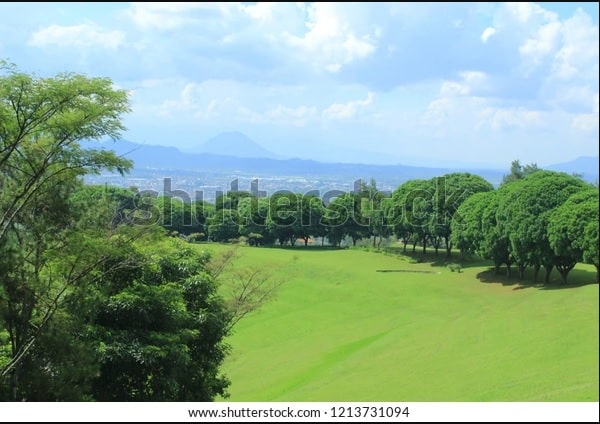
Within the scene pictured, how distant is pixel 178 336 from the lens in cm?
1432

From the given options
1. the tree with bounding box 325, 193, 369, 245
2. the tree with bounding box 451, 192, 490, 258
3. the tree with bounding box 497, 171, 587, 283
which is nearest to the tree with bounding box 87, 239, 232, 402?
the tree with bounding box 497, 171, 587, 283

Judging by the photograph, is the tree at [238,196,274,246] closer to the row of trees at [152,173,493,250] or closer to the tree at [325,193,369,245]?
the row of trees at [152,173,493,250]

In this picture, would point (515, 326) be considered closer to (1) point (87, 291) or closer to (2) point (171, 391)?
(2) point (171, 391)

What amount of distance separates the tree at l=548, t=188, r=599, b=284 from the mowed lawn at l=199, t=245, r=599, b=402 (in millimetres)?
2153

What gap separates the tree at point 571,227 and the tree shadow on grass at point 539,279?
40.7 inches

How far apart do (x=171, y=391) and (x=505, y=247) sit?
3098 cm

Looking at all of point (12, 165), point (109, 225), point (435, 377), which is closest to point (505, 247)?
point (435, 377)

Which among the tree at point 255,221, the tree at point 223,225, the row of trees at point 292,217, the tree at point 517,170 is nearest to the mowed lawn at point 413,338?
the row of trees at point 292,217

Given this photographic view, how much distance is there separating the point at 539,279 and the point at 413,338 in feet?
53.7

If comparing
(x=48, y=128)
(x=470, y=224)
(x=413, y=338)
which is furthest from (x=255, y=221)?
(x=48, y=128)

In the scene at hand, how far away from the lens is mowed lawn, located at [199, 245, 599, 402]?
12.8 metres

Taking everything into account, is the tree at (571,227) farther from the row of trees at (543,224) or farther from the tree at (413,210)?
the tree at (413,210)

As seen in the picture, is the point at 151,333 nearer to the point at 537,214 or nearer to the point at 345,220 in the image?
the point at 537,214

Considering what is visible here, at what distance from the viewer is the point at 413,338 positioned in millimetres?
25641
